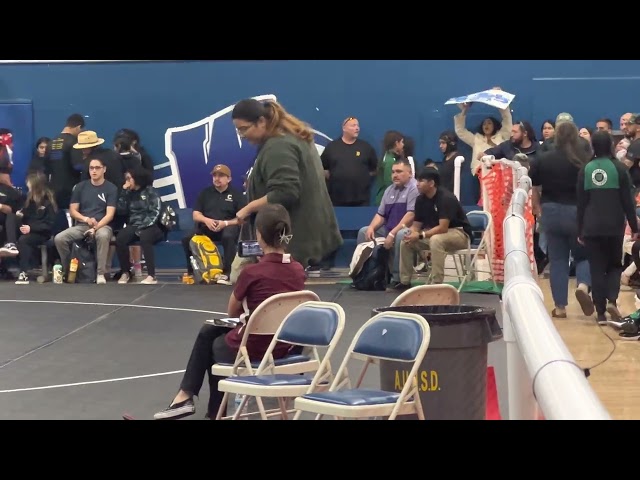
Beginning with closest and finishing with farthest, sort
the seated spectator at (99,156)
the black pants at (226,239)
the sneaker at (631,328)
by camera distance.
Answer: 1. the sneaker at (631,328)
2. the black pants at (226,239)
3. the seated spectator at (99,156)

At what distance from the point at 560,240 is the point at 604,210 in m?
0.96

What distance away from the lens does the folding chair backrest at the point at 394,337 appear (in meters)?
5.36

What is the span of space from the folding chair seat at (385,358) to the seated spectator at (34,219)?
35.1 feet

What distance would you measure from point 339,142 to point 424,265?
258 cm

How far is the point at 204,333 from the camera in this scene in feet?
22.4

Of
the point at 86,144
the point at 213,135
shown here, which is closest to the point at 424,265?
the point at 213,135

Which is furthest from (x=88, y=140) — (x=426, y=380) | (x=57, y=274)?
(x=426, y=380)

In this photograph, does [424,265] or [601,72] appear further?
[601,72]

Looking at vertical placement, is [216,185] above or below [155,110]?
below

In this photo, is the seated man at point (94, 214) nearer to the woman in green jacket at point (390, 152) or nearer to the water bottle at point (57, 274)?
the water bottle at point (57, 274)

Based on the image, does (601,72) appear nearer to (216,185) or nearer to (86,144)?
(216,185)

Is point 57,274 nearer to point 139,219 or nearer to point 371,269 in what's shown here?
point 139,219

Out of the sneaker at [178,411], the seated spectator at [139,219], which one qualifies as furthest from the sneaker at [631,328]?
the seated spectator at [139,219]

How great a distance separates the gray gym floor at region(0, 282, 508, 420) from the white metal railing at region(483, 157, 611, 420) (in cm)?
368
